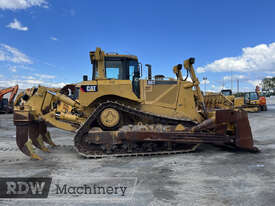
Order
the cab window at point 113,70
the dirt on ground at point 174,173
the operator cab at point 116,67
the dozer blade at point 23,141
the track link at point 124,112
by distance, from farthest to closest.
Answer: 1. the cab window at point 113,70
2. the operator cab at point 116,67
3. the track link at point 124,112
4. the dozer blade at point 23,141
5. the dirt on ground at point 174,173

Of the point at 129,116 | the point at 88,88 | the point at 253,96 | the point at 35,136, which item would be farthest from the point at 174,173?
the point at 253,96

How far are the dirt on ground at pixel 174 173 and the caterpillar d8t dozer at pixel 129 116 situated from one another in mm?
405

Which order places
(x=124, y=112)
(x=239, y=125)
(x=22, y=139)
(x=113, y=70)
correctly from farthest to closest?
(x=113, y=70), (x=124, y=112), (x=239, y=125), (x=22, y=139)

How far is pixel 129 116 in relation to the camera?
6262mm

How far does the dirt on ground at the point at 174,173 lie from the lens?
10.4 feet

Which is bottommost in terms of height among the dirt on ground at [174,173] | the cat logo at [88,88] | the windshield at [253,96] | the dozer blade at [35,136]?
the dirt on ground at [174,173]

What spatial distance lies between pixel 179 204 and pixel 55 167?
3078mm

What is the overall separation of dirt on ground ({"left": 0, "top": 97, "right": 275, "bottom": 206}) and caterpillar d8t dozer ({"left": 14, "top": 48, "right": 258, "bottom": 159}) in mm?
405

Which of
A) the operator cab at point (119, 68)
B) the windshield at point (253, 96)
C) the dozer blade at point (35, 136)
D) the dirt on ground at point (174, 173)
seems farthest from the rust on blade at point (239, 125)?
the windshield at point (253, 96)

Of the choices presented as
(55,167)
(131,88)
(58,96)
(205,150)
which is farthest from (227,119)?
(58,96)

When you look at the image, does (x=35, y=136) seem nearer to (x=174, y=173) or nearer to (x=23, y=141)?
(x=23, y=141)

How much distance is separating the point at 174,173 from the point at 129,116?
2366 mm

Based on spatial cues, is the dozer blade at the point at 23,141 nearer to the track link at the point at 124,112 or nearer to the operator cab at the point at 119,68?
the track link at the point at 124,112

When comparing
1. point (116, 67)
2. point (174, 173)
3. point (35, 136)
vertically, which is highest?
point (116, 67)
